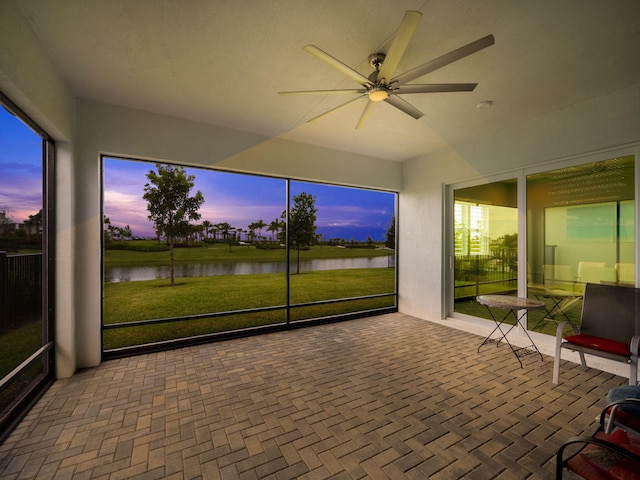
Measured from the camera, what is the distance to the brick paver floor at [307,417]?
1845 mm

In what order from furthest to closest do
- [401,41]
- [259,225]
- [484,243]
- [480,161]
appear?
[259,225] → [484,243] → [480,161] → [401,41]

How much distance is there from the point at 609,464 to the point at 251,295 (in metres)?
11.7

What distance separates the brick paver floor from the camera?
184 centimetres

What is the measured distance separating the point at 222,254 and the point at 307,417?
14445 mm

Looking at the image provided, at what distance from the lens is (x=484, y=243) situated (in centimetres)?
485

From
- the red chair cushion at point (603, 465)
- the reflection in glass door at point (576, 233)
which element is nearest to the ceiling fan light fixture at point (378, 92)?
the red chair cushion at point (603, 465)

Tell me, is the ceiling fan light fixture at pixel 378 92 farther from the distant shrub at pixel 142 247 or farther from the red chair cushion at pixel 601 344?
the distant shrub at pixel 142 247

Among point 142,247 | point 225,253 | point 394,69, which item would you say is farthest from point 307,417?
point 225,253

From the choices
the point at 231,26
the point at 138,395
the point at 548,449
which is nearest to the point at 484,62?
the point at 231,26

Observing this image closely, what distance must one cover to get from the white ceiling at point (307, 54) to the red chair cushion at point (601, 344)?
2.68 meters

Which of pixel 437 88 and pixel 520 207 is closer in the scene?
pixel 437 88

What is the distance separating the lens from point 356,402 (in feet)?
8.52

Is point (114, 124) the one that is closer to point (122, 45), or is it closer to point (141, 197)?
point (122, 45)

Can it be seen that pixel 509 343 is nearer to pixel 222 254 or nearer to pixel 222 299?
pixel 222 299
